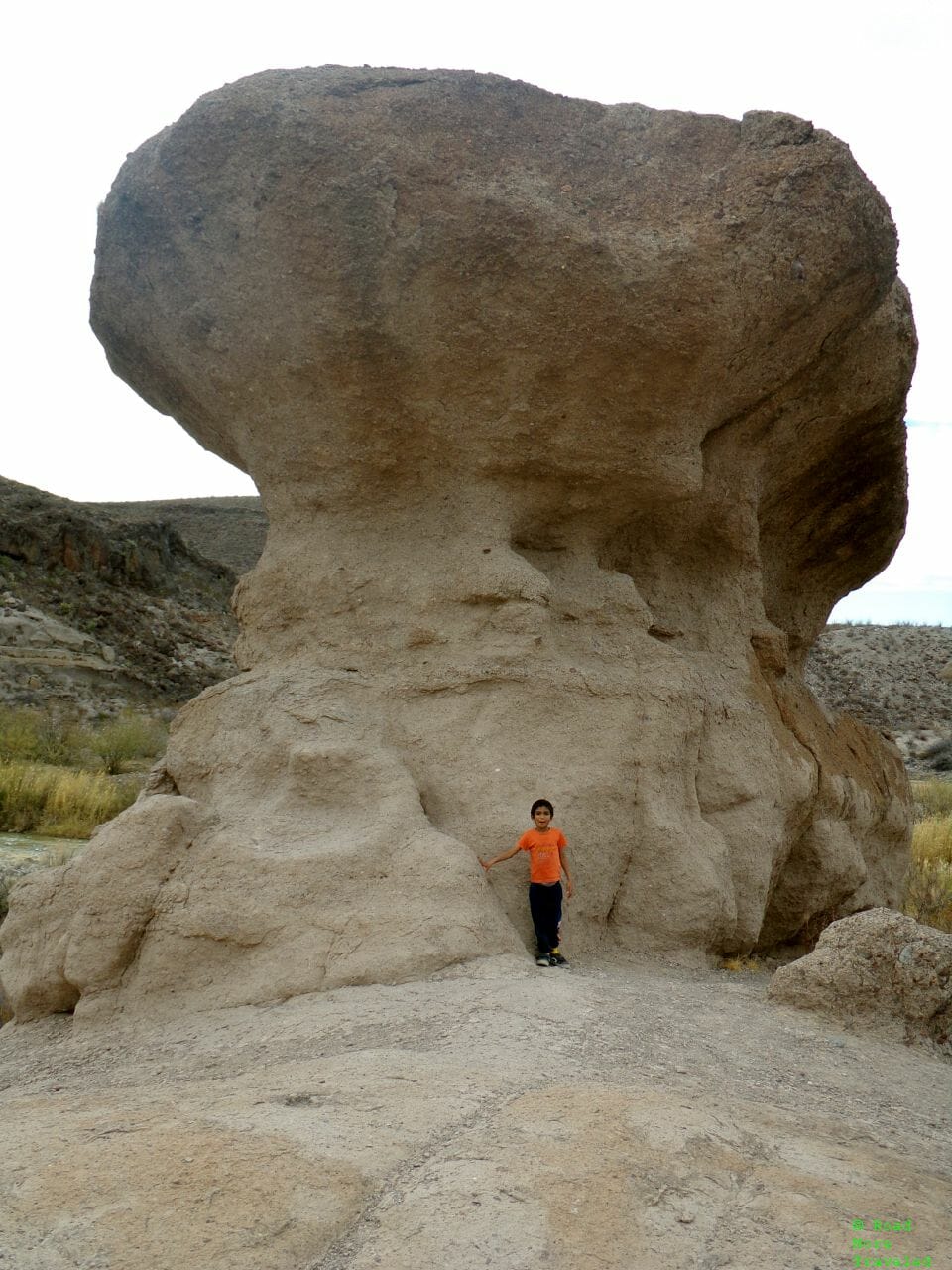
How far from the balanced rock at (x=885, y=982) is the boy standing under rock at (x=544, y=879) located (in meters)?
0.77

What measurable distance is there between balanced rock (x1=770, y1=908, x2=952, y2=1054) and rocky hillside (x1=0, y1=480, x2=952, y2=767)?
12.7 m

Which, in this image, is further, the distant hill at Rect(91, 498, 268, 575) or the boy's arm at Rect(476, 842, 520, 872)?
the distant hill at Rect(91, 498, 268, 575)

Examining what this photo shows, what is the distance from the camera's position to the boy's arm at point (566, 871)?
4.26 meters

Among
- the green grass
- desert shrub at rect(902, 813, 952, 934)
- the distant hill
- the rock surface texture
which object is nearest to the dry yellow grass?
the green grass

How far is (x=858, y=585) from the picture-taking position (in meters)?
7.16

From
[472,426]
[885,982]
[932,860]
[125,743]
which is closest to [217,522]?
[125,743]

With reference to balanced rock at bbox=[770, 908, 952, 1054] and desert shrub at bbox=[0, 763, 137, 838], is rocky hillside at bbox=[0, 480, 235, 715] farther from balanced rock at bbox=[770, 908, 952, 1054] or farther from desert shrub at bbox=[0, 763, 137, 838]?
balanced rock at bbox=[770, 908, 952, 1054]

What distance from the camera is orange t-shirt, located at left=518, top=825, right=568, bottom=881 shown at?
4.16 meters

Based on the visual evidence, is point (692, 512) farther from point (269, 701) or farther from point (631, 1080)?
point (631, 1080)

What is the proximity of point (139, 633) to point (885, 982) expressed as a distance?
1512 centimetres

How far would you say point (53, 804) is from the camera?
9867mm

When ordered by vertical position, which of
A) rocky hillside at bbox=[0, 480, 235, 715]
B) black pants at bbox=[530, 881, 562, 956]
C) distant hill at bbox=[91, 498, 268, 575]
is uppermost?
distant hill at bbox=[91, 498, 268, 575]

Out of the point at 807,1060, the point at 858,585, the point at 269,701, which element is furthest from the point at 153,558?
the point at 807,1060

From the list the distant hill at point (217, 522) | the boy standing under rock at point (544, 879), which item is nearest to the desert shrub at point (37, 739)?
the boy standing under rock at point (544, 879)
